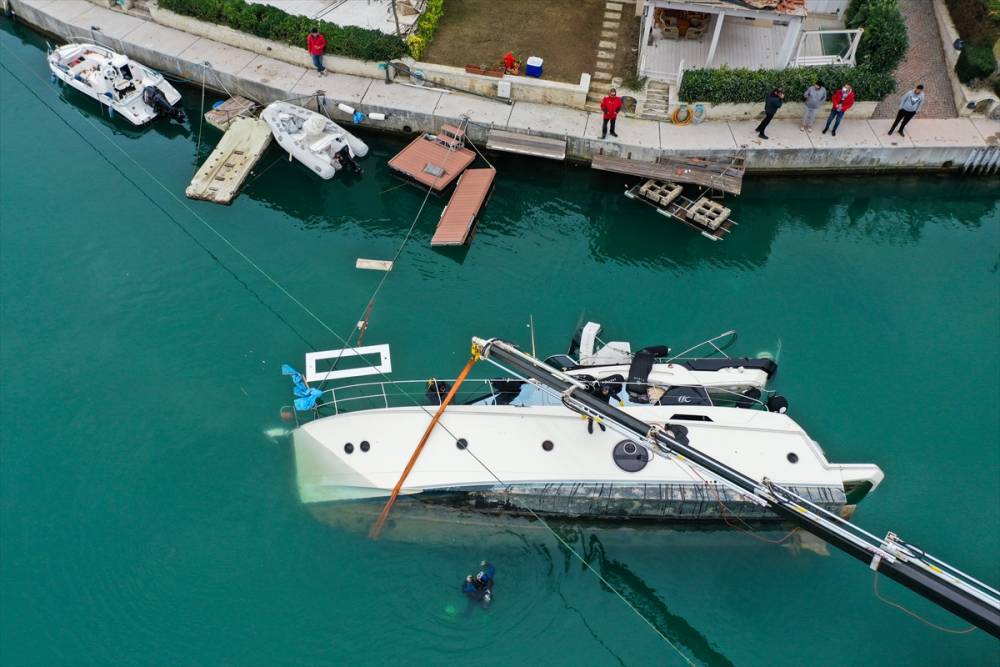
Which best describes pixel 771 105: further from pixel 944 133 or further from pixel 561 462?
pixel 561 462

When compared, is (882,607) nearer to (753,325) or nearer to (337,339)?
(753,325)

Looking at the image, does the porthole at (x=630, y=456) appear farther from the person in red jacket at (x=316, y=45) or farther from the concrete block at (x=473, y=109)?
the person in red jacket at (x=316, y=45)

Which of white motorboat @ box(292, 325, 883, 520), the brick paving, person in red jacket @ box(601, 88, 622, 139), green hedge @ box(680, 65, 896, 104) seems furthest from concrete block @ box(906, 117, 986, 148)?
white motorboat @ box(292, 325, 883, 520)

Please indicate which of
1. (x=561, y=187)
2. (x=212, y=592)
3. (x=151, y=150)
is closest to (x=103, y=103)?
→ (x=151, y=150)

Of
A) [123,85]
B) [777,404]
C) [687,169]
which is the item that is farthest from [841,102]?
[123,85]

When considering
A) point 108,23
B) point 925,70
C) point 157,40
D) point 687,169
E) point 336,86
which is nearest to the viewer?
point 687,169

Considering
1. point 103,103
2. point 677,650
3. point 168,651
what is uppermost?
point 103,103
